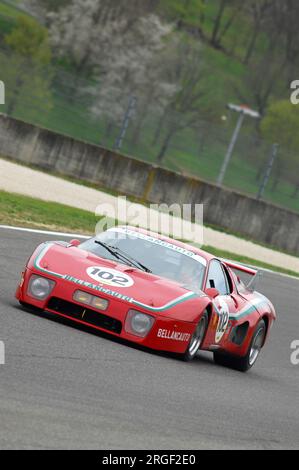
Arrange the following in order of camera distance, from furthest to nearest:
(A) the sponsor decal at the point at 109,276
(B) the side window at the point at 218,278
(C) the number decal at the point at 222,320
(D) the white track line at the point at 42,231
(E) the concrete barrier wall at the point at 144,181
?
(E) the concrete barrier wall at the point at 144,181
(D) the white track line at the point at 42,231
(B) the side window at the point at 218,278
(C) the number decal at the point at 222,320
(A) the sponsor decal at the point at 109,276

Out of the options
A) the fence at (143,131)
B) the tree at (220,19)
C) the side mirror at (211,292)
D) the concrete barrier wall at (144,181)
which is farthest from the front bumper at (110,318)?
the tree at (220,19)

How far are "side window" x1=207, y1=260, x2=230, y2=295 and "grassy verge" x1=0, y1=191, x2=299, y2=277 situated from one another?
19.6ft

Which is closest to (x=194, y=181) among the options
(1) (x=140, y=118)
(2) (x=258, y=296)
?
(1) (x=140, y=118)

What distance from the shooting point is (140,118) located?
28531 mm

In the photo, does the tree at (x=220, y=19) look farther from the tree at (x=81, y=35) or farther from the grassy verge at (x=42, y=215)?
the grassy verge at (x=42, y=215)

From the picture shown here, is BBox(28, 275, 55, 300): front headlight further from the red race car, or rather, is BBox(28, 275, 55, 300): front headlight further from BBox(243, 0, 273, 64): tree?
BBox(243, 0, 273, 64): tree

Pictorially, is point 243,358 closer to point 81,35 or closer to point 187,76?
point 81,35

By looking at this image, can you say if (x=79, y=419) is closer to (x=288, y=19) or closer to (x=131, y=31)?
(x=131, y=31)

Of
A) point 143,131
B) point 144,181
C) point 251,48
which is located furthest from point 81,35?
point 251,48

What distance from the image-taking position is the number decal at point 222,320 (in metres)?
10.4

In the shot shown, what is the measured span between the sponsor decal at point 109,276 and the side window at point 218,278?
121cm

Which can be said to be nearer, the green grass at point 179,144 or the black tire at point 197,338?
the black tire at point 197,338

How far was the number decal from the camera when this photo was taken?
1042 centimetres

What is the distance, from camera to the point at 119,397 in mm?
7211
